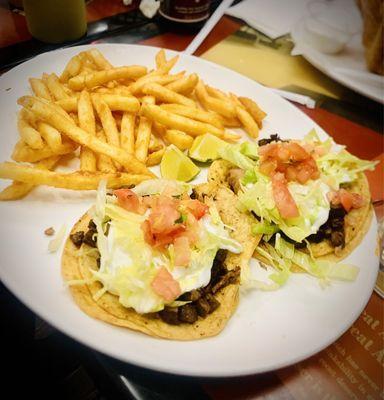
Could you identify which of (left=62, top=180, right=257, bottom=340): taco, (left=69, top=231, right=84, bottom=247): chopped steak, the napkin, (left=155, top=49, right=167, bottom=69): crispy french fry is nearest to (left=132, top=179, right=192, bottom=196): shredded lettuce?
(left=62, top=180, right=257, bottom=340): taco

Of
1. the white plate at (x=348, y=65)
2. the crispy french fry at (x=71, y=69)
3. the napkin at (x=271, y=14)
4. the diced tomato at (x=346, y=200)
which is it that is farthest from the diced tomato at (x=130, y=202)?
the napkin at (x=271, y=14)

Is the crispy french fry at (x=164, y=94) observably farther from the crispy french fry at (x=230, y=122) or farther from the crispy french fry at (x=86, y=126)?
the crispy french fry at (x=86, y=126)

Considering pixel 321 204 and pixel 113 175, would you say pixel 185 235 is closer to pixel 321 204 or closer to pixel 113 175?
pixel 113 175

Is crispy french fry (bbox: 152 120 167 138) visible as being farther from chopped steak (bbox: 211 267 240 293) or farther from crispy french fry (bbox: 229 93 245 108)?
chopped steak (bbox: 211 267 240 293)

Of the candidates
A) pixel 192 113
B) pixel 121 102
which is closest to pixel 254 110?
pixel 192 113

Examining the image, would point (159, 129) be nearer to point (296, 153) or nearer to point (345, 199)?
point (296, 153)


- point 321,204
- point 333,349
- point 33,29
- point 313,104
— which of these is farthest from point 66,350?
point 313,104
